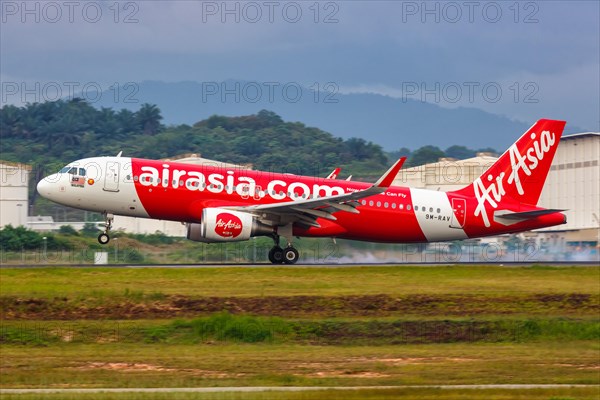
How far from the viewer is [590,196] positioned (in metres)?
83.3

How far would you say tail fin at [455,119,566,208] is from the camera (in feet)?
152

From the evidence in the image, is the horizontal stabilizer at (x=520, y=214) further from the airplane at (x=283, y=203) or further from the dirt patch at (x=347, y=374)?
the dirt patch at (x=347, y=374)

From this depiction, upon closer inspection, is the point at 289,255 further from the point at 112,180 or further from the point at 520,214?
the point at 520,214

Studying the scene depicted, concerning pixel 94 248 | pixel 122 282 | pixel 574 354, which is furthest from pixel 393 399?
pixel 94 248

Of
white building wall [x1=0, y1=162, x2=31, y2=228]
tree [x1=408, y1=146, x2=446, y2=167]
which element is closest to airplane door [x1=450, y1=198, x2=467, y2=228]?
white building wall [x1=0, y1=162, x2=31, y2=228]

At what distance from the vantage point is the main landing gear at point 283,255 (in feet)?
141

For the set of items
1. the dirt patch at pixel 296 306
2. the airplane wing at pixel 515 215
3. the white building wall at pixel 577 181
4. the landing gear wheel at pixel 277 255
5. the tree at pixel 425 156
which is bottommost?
the dirt patch at pixel 296 306

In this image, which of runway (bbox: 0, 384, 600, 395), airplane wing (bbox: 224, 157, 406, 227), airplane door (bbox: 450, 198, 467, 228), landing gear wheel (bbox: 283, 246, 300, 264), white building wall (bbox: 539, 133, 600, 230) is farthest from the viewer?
white building wall (bbox: 539, 133, 600, 230)

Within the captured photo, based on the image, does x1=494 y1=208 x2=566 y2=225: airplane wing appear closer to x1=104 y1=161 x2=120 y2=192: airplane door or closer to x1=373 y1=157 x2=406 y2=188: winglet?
x1=373 y1=157 x2=406 y2=188: winglet

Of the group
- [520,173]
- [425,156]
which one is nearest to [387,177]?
[520,173]

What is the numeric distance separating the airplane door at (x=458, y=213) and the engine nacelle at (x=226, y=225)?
9529 mm

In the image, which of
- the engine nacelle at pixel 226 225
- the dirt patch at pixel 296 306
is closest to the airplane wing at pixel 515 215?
the dirt patch at pixel 296 306

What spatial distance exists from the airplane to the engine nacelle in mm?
40

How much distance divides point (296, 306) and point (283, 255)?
11.3 metres
